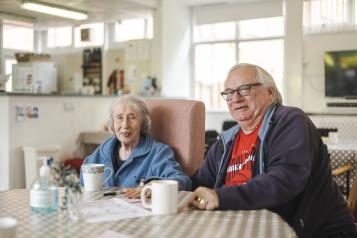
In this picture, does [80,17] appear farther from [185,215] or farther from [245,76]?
[185,215]

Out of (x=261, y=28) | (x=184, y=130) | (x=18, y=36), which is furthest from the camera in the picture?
(x=18, y=36)

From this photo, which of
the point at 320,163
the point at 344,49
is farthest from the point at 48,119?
the point at 344,49

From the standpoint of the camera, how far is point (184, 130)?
230cm

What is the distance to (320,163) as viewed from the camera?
1672 millimetres

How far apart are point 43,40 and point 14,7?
6.14 ft

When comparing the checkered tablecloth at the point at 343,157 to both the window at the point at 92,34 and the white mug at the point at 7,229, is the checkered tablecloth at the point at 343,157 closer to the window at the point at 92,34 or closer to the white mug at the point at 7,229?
the white mug at the point at 7,229

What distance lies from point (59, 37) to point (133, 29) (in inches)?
73.2

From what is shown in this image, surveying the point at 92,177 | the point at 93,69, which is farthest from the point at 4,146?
the point at 93,69

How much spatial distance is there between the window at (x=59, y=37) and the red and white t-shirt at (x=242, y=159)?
7.49 m

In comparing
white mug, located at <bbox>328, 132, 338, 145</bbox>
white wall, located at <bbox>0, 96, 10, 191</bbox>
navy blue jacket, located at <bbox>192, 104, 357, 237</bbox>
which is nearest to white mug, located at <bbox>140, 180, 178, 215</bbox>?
navy blue jacket, located at <bbox>192, 104, 357, 237</bbox>

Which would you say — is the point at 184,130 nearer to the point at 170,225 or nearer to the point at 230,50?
the point at 170,225

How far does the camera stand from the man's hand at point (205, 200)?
1.44 meters

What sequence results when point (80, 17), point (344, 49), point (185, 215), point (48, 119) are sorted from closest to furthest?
point (185, 215) → point (48, 119) → point (344, 49) → point (80, 17)

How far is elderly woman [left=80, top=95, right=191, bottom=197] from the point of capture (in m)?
2.15
